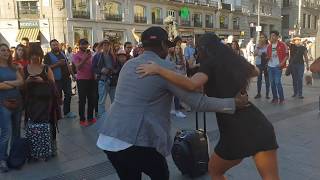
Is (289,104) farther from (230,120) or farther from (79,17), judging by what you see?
(79,17)

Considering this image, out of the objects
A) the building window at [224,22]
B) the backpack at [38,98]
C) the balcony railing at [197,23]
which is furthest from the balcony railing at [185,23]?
the backpack at [38,98]

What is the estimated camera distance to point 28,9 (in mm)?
31625

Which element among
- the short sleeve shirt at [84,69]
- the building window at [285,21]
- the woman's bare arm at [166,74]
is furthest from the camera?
the building window at [285,21]

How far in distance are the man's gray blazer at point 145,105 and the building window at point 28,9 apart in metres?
31.3

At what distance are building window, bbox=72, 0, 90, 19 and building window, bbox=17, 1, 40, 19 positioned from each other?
2.92 m

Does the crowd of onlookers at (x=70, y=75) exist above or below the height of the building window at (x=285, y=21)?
below

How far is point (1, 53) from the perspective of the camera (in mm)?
5043

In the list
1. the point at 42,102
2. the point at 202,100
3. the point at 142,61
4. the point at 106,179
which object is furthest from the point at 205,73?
the point at 42,102

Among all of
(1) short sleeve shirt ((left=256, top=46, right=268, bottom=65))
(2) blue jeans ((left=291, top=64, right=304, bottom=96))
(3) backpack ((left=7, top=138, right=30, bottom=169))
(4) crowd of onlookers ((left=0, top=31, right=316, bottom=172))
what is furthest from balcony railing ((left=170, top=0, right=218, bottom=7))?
(3) backpack ((left=7, top=138, right=30, bottom=169))

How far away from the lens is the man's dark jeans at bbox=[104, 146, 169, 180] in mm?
2498

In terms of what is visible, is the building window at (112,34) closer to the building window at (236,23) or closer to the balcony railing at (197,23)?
the balcony railing at (197,23)

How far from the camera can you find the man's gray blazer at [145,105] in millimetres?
2428

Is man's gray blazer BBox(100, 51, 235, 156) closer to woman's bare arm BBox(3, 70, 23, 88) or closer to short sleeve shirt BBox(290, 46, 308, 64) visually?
woman's bare arm BBox(3, 70, 23, 88)

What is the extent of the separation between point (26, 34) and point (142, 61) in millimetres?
30830
